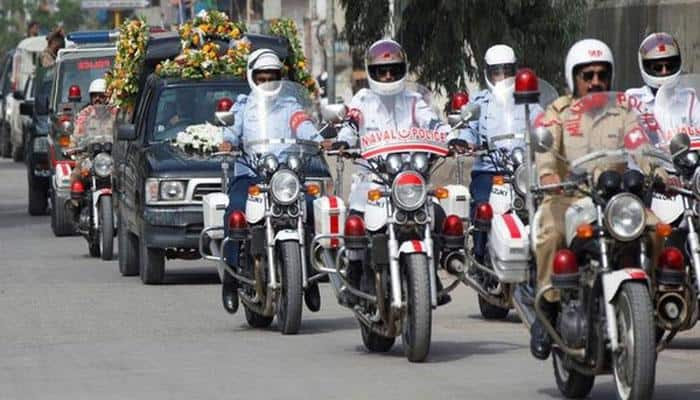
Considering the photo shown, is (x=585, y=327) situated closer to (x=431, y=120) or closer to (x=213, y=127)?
(x=431, y=120)

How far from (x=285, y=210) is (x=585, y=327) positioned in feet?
13.8

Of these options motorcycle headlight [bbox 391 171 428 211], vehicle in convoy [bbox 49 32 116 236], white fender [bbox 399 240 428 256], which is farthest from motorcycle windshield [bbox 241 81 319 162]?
vehicle in convoy [bbox 49 32 116 236]

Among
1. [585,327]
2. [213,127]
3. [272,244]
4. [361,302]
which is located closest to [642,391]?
[585,327]

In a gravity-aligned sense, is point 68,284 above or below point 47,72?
below

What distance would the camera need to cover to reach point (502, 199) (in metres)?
14.5

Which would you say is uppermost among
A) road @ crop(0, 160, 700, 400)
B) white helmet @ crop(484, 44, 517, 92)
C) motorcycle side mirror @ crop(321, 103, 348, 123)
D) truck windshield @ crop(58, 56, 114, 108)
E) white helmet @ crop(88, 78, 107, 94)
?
truck windshield @ crop(58, 56, 114, 108)

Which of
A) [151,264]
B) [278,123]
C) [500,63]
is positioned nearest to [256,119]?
[278,123]

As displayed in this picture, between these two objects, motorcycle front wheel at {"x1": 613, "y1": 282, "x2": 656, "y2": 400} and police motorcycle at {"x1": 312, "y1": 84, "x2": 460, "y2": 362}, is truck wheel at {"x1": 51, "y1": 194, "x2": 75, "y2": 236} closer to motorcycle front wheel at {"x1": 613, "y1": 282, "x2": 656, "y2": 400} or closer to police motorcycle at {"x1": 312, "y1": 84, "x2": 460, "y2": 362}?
police motorcycle at {"x1": 312, "y1": 84, "x2": 460, "y2": 362}

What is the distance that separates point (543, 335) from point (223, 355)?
294 cm

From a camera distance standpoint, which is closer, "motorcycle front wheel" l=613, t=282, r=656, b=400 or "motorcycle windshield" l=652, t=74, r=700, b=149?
"motorcycle front wheel" l=613, t=282, r=656, b=400

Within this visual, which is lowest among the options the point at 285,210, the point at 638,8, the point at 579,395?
the point at 579,395

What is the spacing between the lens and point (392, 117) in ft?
42.5

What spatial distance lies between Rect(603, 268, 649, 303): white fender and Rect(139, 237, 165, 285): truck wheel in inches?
341

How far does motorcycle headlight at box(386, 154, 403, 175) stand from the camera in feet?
40.1
